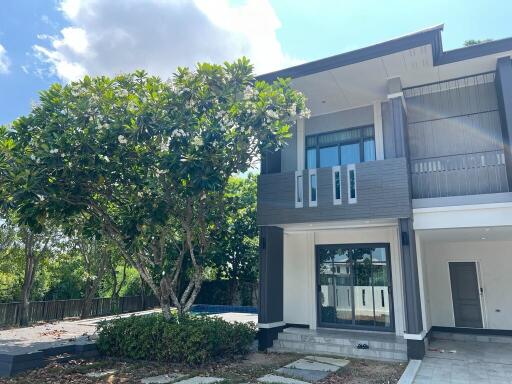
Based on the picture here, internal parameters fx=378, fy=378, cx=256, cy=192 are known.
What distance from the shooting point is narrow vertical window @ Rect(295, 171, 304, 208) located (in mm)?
9125

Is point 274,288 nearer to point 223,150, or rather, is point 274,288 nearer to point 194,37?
point 223,150

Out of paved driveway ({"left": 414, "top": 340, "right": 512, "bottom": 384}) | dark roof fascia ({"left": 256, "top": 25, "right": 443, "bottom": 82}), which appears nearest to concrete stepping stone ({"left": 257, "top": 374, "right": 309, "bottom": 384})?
paved driveway ({"left": 414, "top": 340, "right": 512, "bottom": 384})

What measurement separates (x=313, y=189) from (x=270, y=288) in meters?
2.78

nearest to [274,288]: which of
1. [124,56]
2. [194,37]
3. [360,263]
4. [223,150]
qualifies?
[360,263]

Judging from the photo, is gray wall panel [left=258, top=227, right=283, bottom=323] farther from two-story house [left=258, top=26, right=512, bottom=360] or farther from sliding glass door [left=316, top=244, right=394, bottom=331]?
sliding glass door [left=316, top=244, right=394, bottom=331]

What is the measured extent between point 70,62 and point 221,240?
22.7 feet

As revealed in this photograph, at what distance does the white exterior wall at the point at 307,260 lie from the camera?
32.8 ft

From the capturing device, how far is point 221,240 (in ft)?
32.3

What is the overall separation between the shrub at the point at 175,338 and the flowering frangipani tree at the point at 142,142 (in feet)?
1.95

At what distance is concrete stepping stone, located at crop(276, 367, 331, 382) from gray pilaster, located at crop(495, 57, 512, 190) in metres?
5.67

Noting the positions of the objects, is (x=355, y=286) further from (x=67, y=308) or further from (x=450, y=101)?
(x=67, y=308)

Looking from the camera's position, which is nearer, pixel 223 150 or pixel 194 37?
pixel 223 150

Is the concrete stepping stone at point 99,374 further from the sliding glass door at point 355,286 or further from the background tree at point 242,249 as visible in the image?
the background tree at point 242,249

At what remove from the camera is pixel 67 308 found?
1555 centimetres
